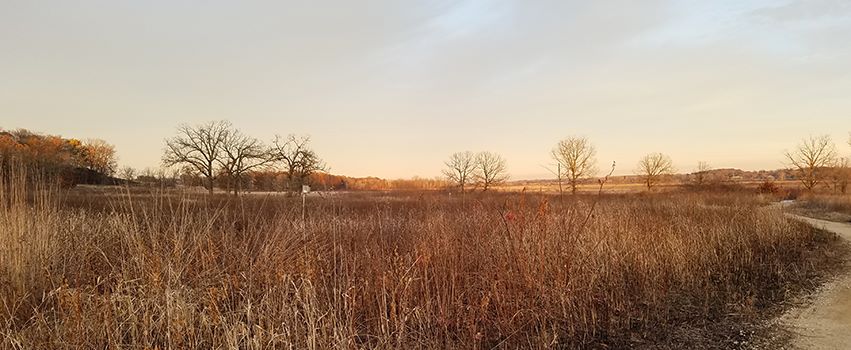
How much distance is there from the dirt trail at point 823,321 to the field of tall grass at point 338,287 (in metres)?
0.37

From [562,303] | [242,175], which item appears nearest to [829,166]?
[562,303]

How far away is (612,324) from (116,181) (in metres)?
7.66

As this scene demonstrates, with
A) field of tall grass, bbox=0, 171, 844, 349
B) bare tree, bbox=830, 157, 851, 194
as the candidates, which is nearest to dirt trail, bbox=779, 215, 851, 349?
field of tall grass, bbox=0, 171, 844, 349

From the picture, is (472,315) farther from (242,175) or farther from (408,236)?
(242,175)

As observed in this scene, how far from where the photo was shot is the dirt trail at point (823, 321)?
4.58m

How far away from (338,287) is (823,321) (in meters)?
6.35

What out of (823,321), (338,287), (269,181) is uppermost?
(269,181)

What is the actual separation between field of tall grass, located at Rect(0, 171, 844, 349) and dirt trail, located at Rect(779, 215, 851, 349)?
366 millimetres

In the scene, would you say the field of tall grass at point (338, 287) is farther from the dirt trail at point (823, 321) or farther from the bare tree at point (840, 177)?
the bare tree at point (840, 177)

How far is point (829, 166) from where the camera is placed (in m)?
37.6

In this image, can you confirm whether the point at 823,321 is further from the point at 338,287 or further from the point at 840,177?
the point at 840,177

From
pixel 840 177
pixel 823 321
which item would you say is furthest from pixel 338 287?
pixel 840 177

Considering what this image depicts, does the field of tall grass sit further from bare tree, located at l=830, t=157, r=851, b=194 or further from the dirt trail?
bare tree, located at l=830, t=157, r=851, b=194

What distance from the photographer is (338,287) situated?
4.98m
